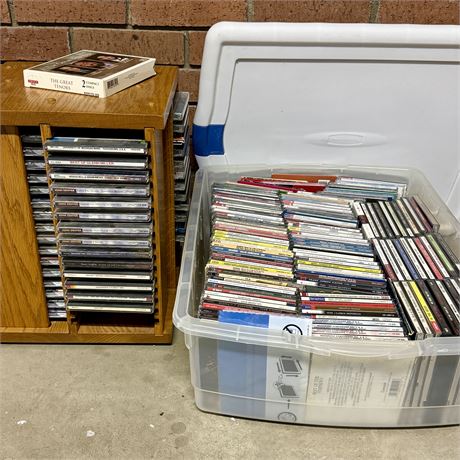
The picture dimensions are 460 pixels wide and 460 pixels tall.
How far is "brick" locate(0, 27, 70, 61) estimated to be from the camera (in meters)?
1.24

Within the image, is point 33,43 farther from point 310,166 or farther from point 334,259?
point 334,259

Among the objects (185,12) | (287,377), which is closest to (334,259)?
(287,377)

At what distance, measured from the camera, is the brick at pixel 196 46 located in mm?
1247

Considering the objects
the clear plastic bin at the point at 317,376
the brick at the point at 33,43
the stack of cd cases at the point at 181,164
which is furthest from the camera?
the brick at the point at 33,43

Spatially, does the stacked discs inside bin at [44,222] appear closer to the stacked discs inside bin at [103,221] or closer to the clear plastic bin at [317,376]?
the stacked discs inside bin at [103,221]

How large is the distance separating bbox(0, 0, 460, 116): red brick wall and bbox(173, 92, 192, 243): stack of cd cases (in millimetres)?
165

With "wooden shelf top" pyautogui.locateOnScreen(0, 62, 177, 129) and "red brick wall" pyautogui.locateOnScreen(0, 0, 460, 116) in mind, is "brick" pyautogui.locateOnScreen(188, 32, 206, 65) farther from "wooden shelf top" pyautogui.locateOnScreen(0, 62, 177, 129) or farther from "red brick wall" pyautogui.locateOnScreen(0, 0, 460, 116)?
"wooden shelf top" pyautogui.locateOnScreen(0, 62, 177, 129)

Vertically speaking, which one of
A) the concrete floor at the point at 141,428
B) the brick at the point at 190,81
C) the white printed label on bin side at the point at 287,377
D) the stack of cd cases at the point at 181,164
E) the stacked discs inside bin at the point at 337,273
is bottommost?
the concrete floor at the point at 141,428

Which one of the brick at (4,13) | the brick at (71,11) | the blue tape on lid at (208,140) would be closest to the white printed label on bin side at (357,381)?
the blue tape on lid at (208,140)

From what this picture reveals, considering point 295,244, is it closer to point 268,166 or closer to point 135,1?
point 268,166

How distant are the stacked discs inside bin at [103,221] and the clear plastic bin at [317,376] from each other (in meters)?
0.12

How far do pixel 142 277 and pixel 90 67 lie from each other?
1.37 feet

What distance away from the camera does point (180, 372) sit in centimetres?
103

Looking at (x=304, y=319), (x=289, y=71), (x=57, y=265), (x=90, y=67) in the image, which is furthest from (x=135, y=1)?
(x=304, y=319)
